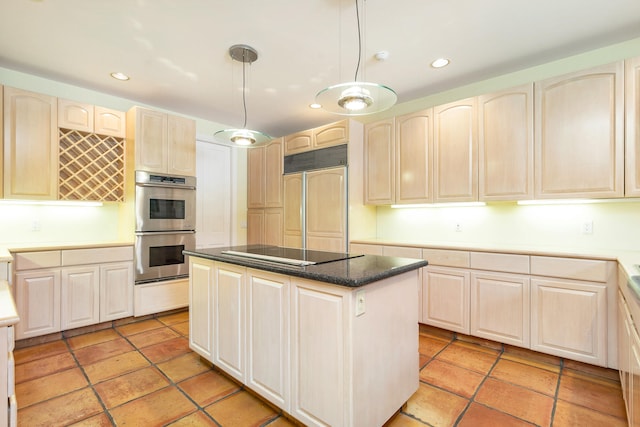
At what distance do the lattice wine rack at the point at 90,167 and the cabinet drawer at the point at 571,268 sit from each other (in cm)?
419

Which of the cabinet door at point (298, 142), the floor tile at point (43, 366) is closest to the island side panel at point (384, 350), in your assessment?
the floor tile at point (43, 366)

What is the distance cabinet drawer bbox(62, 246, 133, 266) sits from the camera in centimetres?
289

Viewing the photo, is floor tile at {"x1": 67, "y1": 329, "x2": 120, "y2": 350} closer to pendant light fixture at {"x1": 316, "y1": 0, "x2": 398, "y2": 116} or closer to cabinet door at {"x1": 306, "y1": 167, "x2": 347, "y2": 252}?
cabinet door at {"x1": 306, "y1": 167, "x2": 347, "y2": 252}

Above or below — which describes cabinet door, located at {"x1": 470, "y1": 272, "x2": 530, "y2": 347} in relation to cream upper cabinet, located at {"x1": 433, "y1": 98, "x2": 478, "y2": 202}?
below

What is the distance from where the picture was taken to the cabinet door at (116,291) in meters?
3.10

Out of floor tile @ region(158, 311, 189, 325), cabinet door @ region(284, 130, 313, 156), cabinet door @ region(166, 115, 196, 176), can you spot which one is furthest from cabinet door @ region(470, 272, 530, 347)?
cabinet door @ region(166, 115, 196, 176)

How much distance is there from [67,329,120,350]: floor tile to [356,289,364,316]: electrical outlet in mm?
2771

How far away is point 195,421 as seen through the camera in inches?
68.5

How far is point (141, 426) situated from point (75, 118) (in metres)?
3.00

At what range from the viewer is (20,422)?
1.71 meters

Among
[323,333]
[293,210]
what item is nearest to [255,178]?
[293,210]

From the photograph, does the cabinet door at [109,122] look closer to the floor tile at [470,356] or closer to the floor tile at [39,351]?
the floor tile at [39,351]

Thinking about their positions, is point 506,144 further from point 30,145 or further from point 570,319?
point 30,145

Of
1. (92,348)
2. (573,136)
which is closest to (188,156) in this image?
(92,348)
